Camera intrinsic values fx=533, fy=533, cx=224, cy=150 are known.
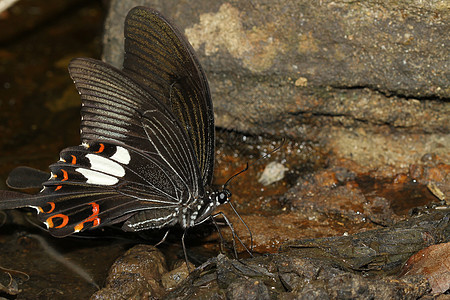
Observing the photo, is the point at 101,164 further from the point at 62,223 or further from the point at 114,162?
the point at 62,223

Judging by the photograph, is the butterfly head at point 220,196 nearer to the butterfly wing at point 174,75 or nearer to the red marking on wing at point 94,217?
the butterfly wing at point 174,75

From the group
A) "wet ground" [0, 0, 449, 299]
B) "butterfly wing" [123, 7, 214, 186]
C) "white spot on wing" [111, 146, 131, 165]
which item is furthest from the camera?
"wet ground" [0, 0, 449, 299]

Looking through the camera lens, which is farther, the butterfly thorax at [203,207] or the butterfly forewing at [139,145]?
the butterfly thorax at [203,207]

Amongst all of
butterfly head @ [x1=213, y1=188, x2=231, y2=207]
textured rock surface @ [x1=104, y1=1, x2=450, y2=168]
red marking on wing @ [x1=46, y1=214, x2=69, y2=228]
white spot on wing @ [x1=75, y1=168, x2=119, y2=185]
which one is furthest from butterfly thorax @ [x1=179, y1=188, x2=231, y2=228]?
textured rock surface @ [x1=104, y1=1, x2=450, y2=168]

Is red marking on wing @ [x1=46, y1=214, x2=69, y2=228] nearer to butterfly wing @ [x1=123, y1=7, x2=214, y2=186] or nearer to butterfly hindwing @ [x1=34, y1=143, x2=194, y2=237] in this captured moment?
butterfly hindwing @ [x1=34, y1=143, x2=194, y2=237]

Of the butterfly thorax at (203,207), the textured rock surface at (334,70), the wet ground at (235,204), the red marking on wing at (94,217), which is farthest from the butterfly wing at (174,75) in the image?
the textured rock surface at (334,70)

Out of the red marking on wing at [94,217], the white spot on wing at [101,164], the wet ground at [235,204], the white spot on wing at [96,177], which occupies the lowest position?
the wet ground at [235,204]

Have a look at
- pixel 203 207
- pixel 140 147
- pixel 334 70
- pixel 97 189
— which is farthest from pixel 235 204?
pixel 334 70
